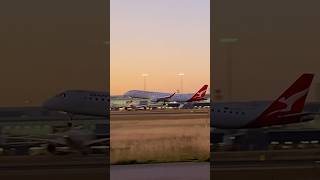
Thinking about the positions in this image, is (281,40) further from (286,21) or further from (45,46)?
(45,46)

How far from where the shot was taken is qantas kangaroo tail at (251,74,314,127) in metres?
3.25

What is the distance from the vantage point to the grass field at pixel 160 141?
3.70m

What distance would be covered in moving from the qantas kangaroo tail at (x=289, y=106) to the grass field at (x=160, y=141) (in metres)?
0.49

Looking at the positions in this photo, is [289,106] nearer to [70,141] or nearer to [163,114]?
[163,114]

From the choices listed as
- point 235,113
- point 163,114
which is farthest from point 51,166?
point 235,113

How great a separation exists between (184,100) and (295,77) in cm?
85

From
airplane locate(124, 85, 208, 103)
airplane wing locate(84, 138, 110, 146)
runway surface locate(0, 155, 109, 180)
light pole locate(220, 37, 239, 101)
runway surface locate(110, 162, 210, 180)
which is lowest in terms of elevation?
runway surface locate(110, 162, 210, 180)

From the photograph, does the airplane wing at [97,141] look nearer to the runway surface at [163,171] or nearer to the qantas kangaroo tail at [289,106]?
the runway surface at [163,171]

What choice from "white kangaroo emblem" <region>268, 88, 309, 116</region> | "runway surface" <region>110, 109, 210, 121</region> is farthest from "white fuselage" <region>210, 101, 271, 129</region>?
"runway surface" <region>110, 109, 210, 121</region>

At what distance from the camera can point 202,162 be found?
3697 millimetres

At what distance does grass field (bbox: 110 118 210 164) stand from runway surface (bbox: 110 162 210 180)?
0.05 metres

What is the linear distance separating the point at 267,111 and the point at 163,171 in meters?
0.94

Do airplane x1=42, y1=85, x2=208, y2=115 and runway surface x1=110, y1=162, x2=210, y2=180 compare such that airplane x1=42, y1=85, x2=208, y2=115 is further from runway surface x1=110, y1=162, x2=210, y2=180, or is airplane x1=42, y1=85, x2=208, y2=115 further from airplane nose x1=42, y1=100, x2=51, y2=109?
runway surface x1=110, y1=162, x2=210, y2=180

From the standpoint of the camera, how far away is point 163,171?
372 cm
